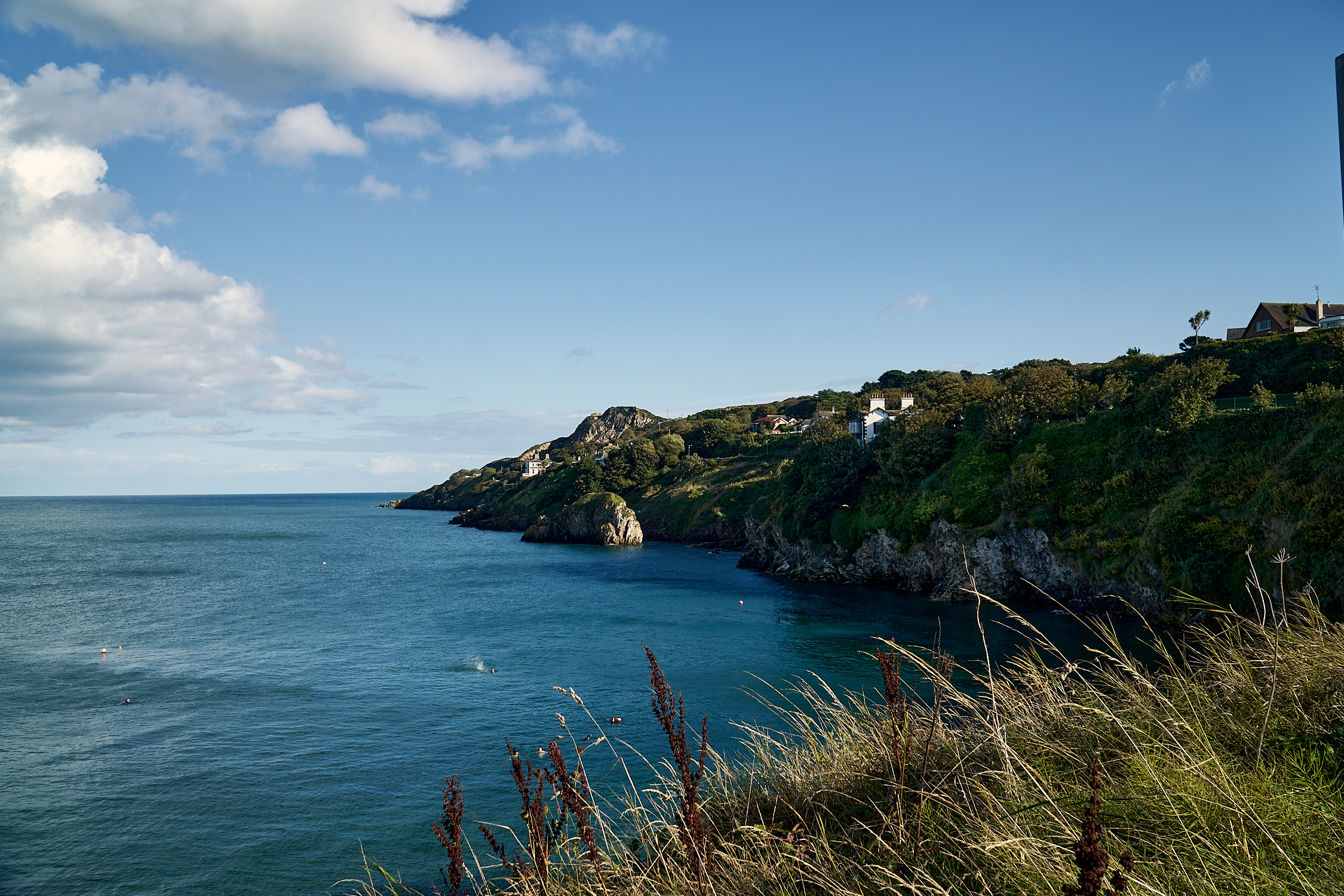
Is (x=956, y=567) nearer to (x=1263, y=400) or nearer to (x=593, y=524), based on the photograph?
(x=1263, y=400)

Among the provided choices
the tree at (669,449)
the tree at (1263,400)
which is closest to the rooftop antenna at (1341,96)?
the tree at (1263,400)

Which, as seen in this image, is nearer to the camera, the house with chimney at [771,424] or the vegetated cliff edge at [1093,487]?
the vegetated cliff edge at [1093,487]

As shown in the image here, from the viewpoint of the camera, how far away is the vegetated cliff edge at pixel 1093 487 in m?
33.5

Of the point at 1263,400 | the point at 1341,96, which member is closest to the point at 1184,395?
the point at 1263,400

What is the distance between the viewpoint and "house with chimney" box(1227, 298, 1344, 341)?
221 ft

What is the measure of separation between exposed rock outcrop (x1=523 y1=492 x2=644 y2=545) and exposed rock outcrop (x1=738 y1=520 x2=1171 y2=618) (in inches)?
1663

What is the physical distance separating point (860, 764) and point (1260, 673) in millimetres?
3707

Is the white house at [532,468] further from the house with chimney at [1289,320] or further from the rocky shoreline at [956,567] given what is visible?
the house with chimney at [1289,320]

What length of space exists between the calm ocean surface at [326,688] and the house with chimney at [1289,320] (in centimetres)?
5381

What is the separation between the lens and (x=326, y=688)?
32.4 metres

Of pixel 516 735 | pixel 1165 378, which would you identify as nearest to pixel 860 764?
pixel 516 735

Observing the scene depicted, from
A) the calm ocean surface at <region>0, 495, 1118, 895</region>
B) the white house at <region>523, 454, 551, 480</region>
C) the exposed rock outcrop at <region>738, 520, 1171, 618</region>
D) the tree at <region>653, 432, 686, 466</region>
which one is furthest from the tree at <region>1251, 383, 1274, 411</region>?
the white house at <region>523, 454, 551, 480</region>

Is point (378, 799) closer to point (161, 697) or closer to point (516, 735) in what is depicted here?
point (516, 735)

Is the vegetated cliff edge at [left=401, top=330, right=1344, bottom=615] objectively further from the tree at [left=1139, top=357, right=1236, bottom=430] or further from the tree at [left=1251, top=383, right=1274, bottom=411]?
the tree at [left=1251, top=383, right=1274, bottom=411]
